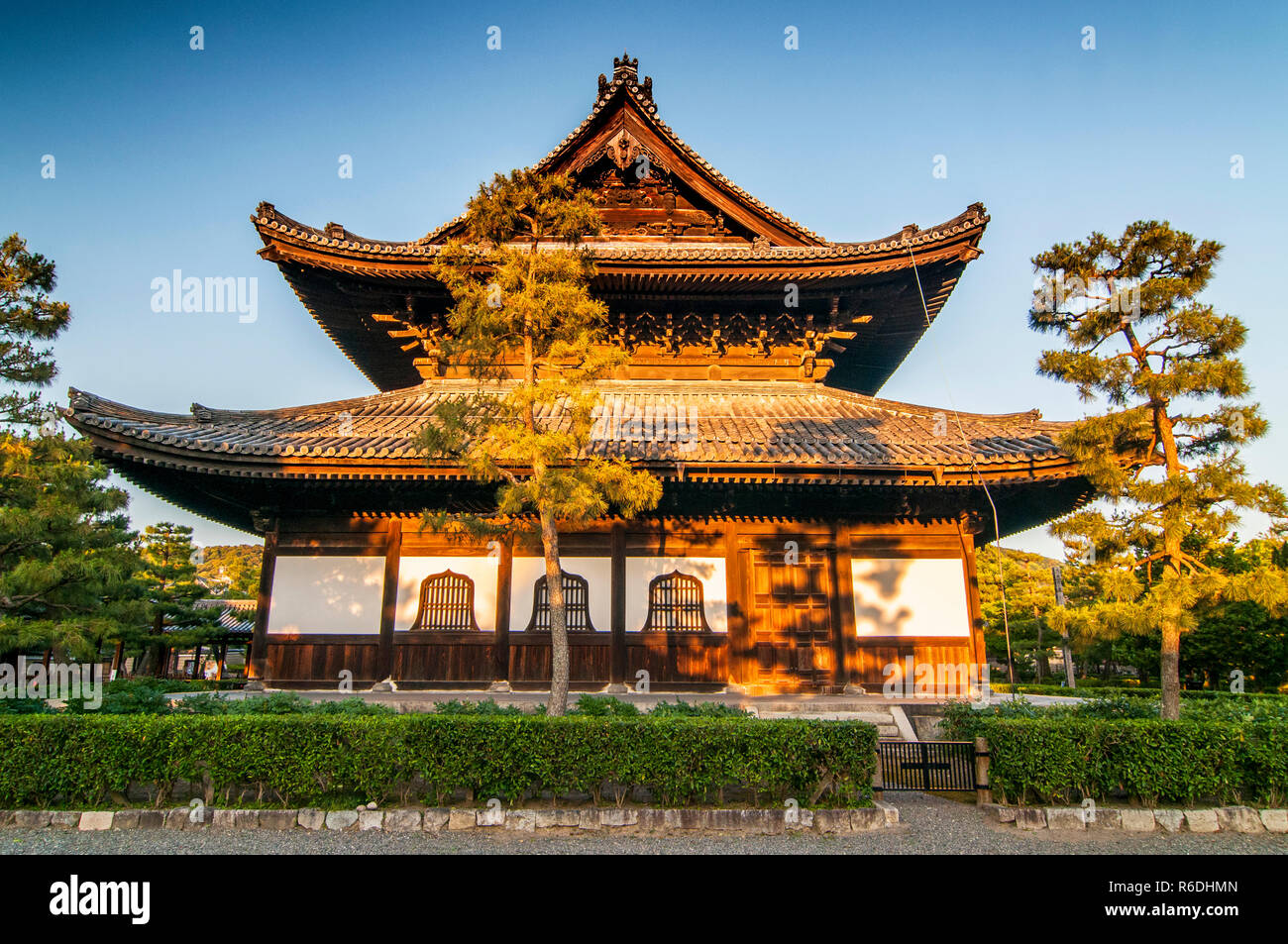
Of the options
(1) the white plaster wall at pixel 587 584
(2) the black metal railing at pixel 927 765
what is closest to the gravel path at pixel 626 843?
(2) the black metal railing at pixel 927 765

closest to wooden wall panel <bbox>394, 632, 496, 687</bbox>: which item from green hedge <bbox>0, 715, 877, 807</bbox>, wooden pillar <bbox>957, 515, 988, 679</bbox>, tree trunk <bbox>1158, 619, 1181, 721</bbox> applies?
green hedge <bbox>0, 715, 877, 807</bbox>

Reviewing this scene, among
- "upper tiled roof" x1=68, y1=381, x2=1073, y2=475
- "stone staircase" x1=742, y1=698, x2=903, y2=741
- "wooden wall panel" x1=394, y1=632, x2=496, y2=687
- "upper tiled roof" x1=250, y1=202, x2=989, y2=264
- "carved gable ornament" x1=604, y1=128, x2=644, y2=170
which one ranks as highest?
"carved gable ornament" x1=604, y1=128, x2=644, y2=170

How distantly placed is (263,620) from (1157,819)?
15.4m

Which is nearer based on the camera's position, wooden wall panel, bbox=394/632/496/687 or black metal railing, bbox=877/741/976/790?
Answer: black metal railing, bbox=877/741/976/790

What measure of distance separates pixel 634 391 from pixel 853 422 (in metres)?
5.24

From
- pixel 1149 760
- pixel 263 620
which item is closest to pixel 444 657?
pixel 263 620

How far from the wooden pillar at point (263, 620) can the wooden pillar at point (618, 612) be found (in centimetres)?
709

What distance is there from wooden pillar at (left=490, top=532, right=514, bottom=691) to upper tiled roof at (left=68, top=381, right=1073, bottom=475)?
2850 millimetres

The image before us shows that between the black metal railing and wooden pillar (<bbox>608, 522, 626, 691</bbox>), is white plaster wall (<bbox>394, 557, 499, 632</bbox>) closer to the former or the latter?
wooden pillar (<bbox>608, 522, 626, 691</bbox>)

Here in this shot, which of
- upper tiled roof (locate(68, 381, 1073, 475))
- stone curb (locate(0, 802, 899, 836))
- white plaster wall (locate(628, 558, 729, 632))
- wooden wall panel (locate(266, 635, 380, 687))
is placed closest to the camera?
stone curb (locate(0, 802, 899, 836))

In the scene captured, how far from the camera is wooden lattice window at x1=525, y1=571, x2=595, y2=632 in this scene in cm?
1399

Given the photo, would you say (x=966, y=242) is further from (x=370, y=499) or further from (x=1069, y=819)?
(x=370, y=499)

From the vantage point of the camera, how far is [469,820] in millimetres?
8156

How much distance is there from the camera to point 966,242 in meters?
14.5
